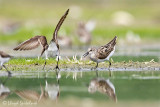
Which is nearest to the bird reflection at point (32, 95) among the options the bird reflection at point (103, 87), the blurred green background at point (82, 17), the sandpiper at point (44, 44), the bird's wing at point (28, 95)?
the bird's wing at point (28, 95)

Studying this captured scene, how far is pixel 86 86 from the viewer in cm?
1702

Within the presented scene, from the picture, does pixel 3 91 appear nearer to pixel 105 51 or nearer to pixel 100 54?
pixel 100 54

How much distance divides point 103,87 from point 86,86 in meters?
0.64

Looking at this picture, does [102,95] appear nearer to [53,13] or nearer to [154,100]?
[154,100]

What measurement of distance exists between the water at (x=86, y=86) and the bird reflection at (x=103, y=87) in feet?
0.37

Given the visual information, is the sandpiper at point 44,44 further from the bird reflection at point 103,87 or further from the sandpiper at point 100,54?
the bird reflection at point 103,87

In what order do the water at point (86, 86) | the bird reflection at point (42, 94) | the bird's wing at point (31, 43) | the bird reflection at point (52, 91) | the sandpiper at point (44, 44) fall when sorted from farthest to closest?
the bird's wing at point (31, 43), the sandpiper at point (44, 44), the bird reflection at point (52, 91), the bird reflection at point (42, 94), the water at point (86, 86)

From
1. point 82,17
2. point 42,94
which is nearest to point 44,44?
point 42,94

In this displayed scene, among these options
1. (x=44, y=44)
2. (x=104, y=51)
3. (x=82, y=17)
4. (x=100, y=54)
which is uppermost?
(x=82, y=17)

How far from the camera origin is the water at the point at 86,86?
1485 centimetres

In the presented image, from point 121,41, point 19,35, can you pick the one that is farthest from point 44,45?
point 19,35

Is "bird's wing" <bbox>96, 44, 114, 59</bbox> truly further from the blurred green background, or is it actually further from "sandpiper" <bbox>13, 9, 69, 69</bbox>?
the blurred green background

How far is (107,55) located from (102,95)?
547 cm

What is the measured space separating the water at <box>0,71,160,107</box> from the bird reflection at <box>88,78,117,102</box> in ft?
0.37
